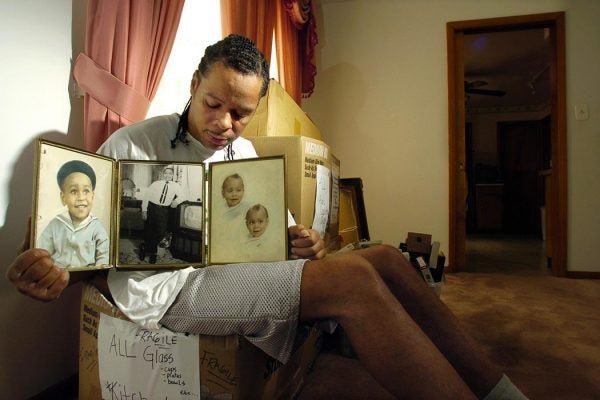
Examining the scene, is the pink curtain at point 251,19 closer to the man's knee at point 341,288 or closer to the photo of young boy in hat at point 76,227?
the photo of young boy in hat at point 76,227

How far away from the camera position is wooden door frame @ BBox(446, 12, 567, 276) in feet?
8.94

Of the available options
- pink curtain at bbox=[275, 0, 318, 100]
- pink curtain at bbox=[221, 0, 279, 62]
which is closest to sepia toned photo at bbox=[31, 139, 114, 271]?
pink curtain at bbox=[221, 0, 279, 62]

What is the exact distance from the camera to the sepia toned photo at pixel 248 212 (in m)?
0.85

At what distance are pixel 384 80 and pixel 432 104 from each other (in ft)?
1.41

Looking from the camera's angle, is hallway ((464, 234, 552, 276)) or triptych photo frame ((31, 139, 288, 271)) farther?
hallway ((464, 234, 552, 276))

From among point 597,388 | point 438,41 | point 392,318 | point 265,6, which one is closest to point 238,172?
point 392,318

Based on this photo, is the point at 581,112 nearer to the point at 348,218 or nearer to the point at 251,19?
the point at 348,218

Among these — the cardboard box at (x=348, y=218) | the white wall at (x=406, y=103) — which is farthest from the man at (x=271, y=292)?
the white wall at (x=406, y=103)

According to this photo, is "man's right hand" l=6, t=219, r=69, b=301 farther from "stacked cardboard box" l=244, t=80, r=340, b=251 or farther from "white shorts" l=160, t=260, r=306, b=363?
"stacked cardboard box" l=244, t=80, r=340, b=251

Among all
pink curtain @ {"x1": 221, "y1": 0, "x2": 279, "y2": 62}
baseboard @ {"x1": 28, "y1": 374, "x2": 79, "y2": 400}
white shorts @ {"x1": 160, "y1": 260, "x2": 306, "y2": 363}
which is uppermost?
pink curtain @ {"x1": 221, "y1": 0, "x2": 279, "y2": 62}

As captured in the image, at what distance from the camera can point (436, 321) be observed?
34.0 inches

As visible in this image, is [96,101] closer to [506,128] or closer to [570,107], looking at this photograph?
[570,107]

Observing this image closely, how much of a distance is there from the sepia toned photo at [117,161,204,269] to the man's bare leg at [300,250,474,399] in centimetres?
29

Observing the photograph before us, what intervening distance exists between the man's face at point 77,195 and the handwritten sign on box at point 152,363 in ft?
0.82
